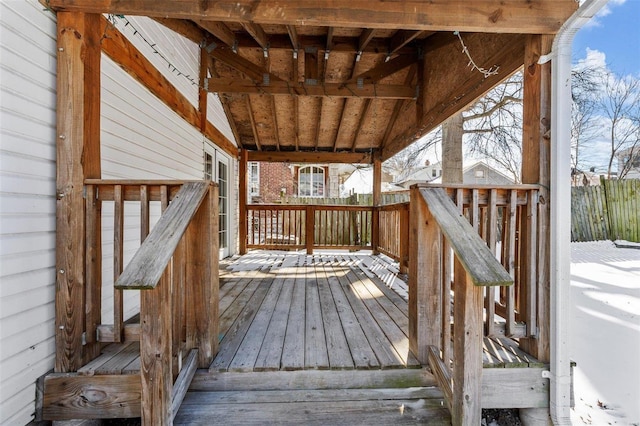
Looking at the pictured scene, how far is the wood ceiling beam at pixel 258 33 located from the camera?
317cm

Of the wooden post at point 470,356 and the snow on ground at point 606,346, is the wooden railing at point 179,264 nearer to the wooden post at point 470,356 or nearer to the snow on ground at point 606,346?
the wooden post at point 470,356

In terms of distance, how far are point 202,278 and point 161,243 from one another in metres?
0.51

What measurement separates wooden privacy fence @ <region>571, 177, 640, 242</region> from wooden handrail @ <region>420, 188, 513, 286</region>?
9.94 metres

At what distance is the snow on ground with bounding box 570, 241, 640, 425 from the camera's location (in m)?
1.95

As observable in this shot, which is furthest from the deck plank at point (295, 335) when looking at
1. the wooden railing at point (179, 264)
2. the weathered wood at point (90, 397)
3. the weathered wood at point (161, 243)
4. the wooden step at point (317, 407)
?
the weathered wood at point (161, 243)

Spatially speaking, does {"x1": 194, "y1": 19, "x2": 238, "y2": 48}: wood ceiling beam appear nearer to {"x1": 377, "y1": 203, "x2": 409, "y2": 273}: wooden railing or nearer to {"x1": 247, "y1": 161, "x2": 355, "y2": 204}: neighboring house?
{"x1": 377, "y1": 203, "x2": 409, "y2": 273}: wooden railing

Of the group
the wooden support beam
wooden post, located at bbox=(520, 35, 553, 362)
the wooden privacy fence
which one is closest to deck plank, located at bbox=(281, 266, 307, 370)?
wooden post, located at bbox=(520, 35, 553, 362)

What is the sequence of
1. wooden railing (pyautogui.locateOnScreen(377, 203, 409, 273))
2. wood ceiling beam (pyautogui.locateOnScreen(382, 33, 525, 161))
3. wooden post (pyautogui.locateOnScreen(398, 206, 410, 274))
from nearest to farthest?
wood ceiling beam (pyautogui.locateOnScreen(382, 33, 525, 161)) < wooden post (pyautogui.locateOnScreen(398, 206, 410, 274)) < wooden railing (pyautogui.locateOnScreen(377, 203, 409, 273))

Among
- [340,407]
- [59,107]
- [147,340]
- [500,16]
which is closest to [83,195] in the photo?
[59,107]

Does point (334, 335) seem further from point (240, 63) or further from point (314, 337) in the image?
point (240, 63)

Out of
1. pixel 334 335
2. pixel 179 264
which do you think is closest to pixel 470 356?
pixel 334 335

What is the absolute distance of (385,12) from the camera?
190cm

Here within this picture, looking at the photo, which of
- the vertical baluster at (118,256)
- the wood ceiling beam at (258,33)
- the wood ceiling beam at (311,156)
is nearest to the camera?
the vertical baluster at (118,256)

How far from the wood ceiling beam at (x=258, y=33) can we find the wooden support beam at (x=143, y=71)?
1039 mm
